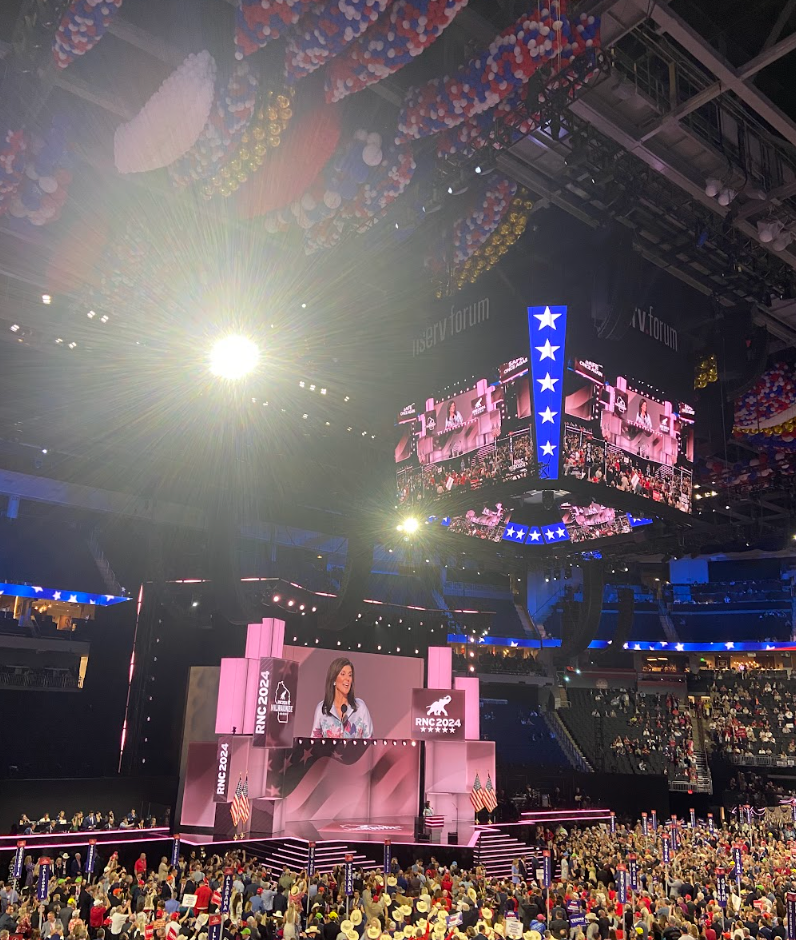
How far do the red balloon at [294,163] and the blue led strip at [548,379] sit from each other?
4131 millimetres

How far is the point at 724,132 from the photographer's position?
36.9ft

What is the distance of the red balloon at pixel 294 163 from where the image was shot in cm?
953

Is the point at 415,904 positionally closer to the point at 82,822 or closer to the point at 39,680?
the point at 82,822

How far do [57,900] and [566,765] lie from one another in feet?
81.7

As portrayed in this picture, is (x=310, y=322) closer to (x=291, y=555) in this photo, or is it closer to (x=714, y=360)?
(x=714, y=360)

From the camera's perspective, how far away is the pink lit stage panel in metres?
21.8

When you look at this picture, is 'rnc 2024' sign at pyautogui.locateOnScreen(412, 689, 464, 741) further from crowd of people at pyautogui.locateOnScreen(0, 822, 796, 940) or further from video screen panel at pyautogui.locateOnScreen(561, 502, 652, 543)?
video screen panel at pyautogui.locateOnScreen(561, 502, 652, 543)

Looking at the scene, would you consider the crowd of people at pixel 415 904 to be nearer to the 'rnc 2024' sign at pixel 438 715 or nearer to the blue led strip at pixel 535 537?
the 'rnc 2024' sign at pixel 438 715

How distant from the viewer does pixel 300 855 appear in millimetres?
18172

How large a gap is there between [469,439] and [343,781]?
14.1 m

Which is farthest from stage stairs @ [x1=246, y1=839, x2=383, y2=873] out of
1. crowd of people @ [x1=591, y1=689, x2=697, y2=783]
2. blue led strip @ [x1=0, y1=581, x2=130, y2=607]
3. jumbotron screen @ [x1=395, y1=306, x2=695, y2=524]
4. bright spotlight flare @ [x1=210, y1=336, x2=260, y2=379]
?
crowd of people @ [x1=591, y1=689, x2=697, y2=783]

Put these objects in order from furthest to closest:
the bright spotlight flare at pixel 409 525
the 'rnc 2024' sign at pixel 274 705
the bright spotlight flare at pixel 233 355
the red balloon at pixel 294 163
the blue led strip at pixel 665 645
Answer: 1. the blue led strip at pixel 665 645
2. the 'rnc 2024' sign at pixel 274 705
3. the bright spotlight flare at pixel 409 525
4. the bright spotlight flare at pixel 233 355
5. the red balloon at pixel 294 163

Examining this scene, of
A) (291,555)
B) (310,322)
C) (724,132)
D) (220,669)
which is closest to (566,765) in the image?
(291,555)

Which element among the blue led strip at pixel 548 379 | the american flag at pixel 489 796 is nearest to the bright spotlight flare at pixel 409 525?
the blue led strip at pixel 548 379
